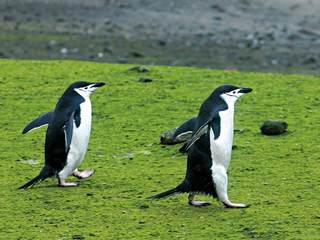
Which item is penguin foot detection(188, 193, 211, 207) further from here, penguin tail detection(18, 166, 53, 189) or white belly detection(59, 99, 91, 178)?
penguin tail detection(18, 166, 53, 189)

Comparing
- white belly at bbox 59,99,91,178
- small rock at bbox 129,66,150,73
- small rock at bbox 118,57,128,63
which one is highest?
white belly at bbox 59,99,91,178

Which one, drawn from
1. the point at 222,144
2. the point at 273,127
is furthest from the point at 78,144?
the point at 273,127

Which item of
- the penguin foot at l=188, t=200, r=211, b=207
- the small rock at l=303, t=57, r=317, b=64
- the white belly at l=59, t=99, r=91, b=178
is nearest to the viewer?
the penguin foot at l=188, t=200, r=211, b=207

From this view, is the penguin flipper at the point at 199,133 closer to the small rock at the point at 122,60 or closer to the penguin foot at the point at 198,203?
the penguin foot at the point at 198,203

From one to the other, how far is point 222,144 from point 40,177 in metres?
1.24

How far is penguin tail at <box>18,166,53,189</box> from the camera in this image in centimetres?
703

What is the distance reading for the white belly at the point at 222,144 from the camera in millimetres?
6621

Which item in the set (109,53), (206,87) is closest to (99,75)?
(206,87)

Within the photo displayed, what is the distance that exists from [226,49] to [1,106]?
6.09 meters

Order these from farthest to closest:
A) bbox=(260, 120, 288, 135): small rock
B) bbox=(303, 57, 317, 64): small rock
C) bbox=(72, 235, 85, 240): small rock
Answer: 1. bbox=(303, 57, 317, 64): small rock
2. bbox=(260, 120, 288, 135): small rock
3. bbox=(72, 235, 85, 240): small rock

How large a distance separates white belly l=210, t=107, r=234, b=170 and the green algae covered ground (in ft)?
0.98

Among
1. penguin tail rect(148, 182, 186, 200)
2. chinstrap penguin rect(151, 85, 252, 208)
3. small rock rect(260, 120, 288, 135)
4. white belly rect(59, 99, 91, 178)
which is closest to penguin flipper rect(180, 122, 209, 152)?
chinstrap penguin rect(151, 85, 252, 208)

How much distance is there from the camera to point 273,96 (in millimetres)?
9977

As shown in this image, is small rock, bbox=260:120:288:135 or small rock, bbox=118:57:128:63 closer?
small rock, bbox=260:120:288:135
